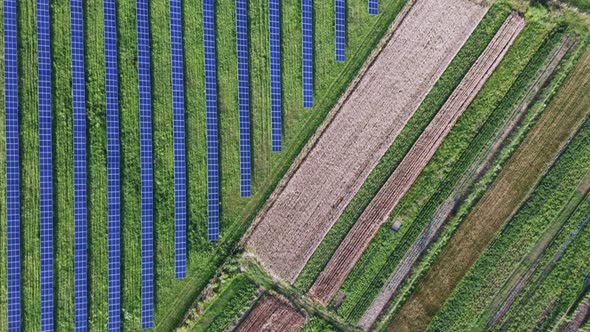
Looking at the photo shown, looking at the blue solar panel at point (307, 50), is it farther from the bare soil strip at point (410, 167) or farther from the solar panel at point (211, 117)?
the bare soil strip at point (410, 167)

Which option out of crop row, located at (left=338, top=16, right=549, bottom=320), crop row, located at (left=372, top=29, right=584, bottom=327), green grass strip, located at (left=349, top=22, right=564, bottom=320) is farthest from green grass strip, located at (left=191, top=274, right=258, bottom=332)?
crop row, located at (left=372, top=29, right=584, bottom=327)

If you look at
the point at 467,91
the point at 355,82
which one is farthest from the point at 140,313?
the point at 467,91

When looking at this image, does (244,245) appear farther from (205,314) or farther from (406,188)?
(406,188)

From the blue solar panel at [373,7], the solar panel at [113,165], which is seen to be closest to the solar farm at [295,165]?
the solar panel at [113,165]

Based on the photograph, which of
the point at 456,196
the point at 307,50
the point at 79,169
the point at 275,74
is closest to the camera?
the point at 79,169

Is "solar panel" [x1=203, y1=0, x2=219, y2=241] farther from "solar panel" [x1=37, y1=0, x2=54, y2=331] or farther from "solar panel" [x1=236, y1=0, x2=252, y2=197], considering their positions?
"solar panel" [x1=37, y1=0, x2=54, y2=331]

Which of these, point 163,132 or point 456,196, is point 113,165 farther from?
point 456,196

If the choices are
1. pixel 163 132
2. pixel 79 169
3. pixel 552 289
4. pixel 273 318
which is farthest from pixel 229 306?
pixel 552 289
